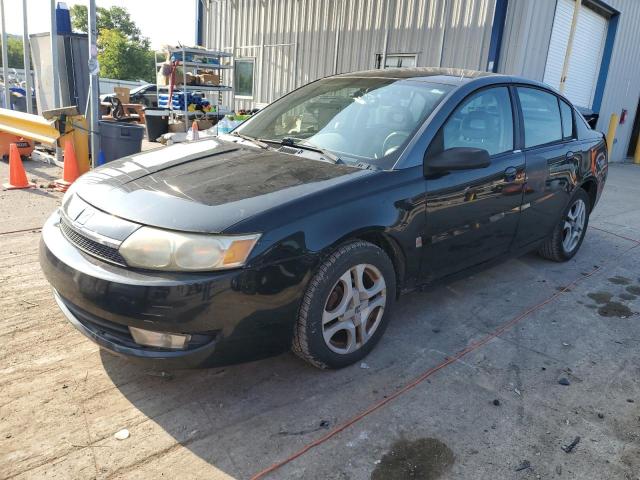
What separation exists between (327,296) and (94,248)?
113 centimetres

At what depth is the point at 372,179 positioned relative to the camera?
276 centimetres

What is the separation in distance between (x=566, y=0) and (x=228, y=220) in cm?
1171

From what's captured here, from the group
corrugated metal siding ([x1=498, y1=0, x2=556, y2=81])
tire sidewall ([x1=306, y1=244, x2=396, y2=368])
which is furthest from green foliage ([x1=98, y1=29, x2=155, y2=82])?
tire sidewall ([x1=306, y1=244, x2=396, y2=368])

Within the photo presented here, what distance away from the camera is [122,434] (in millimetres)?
2260

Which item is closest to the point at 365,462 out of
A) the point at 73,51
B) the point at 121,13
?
the point at 73,51

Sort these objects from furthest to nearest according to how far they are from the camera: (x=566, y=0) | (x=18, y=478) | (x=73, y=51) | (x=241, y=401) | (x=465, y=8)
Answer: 1. (x=566, y=0)
2. (x=465, y=8)
3. (x=73, y=51)
4. (x=241, y=401)
5. (x=18, y=478)

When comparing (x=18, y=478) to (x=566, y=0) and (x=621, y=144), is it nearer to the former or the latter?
(x=566, y=0)

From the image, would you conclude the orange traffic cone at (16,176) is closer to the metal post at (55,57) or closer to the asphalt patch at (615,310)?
the metal post at (55,57)

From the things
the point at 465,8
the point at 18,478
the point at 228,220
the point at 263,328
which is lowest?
the point at 18,478

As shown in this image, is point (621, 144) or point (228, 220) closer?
point (228, 220)

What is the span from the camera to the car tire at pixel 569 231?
4.62 m

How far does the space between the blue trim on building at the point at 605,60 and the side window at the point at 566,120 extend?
10878 mm

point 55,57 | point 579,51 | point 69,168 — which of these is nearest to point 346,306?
point 69,168

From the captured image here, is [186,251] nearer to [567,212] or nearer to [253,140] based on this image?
[253,140]
